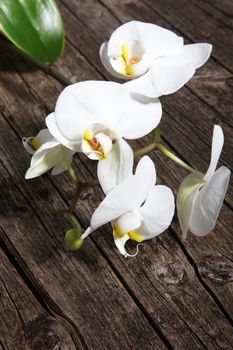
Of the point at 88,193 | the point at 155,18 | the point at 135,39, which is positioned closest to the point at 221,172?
the point at 135,39

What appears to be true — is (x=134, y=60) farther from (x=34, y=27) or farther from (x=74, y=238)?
(x=34, y=27)

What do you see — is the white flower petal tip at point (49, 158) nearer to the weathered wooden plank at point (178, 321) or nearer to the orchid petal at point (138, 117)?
the orchid petal at point (138, 117)

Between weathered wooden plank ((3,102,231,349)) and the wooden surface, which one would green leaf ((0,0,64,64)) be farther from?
weathered wooden plank ((3,102,231,349))

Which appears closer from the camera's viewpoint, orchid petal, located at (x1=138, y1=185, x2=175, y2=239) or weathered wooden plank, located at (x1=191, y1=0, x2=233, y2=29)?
orchid petal, located at (x1=138, y1=185, x2=175, y2=239)

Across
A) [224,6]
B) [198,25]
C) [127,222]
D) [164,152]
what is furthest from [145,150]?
[224,6]

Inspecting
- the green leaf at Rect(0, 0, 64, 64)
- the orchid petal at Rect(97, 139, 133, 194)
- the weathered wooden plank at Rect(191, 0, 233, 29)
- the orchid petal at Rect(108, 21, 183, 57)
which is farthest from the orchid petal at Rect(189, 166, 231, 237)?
the weathered wooden plank at Rect(191, 0, 233, 29)
